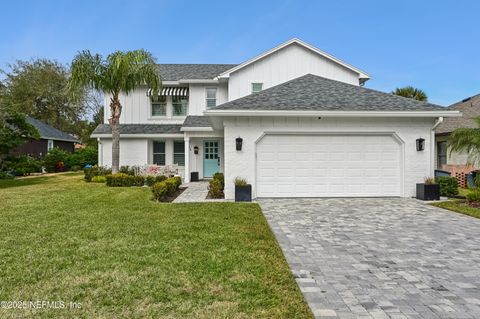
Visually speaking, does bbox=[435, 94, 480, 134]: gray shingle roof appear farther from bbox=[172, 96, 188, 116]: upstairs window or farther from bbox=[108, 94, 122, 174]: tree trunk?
bbox=[108, 94, 122, 174]: tree trunk

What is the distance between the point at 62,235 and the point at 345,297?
602 centimetres

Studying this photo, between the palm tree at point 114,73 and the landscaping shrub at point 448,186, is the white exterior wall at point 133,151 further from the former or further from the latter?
the landscaping shrub at point 448,186

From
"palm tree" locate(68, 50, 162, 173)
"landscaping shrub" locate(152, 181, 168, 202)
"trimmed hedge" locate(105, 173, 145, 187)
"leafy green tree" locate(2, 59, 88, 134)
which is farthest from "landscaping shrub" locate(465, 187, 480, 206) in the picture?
"leafy green tree" locate(2, 59, 88, 134)

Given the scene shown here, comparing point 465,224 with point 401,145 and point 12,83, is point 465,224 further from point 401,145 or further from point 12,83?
point 12,83

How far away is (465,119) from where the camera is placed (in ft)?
65.9

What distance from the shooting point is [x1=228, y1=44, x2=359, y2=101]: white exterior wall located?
2014 cm

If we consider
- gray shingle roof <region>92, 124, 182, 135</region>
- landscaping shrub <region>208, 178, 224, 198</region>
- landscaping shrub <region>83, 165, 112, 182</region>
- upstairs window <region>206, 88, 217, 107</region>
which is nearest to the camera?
landscaping shrub <region>208, 178, 224, 198</region>

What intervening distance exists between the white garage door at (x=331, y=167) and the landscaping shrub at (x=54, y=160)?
957 inches

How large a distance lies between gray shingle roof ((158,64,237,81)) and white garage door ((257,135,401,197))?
11.7 m

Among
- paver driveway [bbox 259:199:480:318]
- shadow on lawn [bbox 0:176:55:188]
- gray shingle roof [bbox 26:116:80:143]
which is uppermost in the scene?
gray shingle roof [bbox 26:116:80:143]

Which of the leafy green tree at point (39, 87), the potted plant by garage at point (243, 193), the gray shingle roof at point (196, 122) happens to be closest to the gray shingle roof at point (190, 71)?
the gray shingle roof at point (196, 122)

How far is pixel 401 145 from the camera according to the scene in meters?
12.4

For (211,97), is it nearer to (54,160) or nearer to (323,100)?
(323,100)

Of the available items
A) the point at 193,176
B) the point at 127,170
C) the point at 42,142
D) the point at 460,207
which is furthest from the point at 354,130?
the point at 42,142
